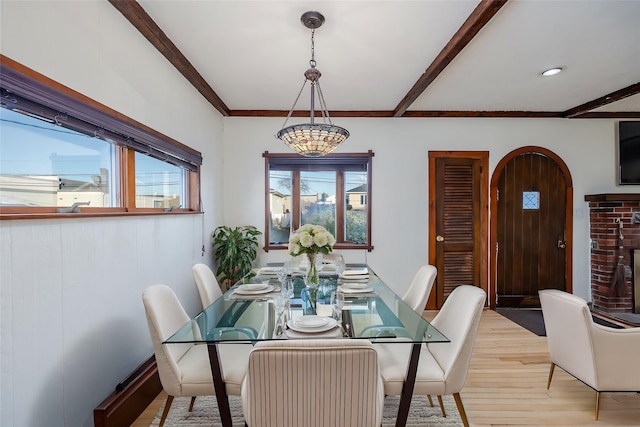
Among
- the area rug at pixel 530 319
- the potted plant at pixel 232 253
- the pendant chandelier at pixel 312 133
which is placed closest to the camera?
the pendant chandelier at pixel 312 133

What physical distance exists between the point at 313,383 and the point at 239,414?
1.26 metres

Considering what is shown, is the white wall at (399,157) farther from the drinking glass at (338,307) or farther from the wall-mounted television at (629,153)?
the drinking glass at (338,307)

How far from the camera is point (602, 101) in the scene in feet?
12.3

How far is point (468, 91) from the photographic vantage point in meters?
3.56

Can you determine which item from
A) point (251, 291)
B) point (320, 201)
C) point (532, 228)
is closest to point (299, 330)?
point (251, 291)

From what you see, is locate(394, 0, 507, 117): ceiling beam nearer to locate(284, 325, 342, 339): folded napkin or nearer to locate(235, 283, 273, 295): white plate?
locate(284, 325, 342, 339): folded napkin

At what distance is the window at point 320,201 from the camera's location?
4387mm

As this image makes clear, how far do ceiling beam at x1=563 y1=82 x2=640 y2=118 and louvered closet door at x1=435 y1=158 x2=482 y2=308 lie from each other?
1.30 metres

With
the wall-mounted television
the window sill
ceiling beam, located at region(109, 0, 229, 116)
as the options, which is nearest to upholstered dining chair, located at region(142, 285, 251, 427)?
the window sill

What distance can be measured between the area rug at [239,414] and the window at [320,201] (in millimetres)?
2348

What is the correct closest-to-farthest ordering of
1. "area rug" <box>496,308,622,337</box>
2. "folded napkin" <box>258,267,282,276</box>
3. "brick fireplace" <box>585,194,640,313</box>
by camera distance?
"folded napkin" <box>258,267,282,276</box> → "area rug" <box>496,308,622,337</box> → "brick fireplace" <box>585,194,640,313</box>

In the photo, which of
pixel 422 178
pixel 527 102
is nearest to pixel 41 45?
pixel 422 178

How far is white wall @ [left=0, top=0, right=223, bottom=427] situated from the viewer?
1320 mm

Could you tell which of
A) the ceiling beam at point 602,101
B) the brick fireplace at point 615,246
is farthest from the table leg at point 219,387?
the brick fireplace at point 615,246
